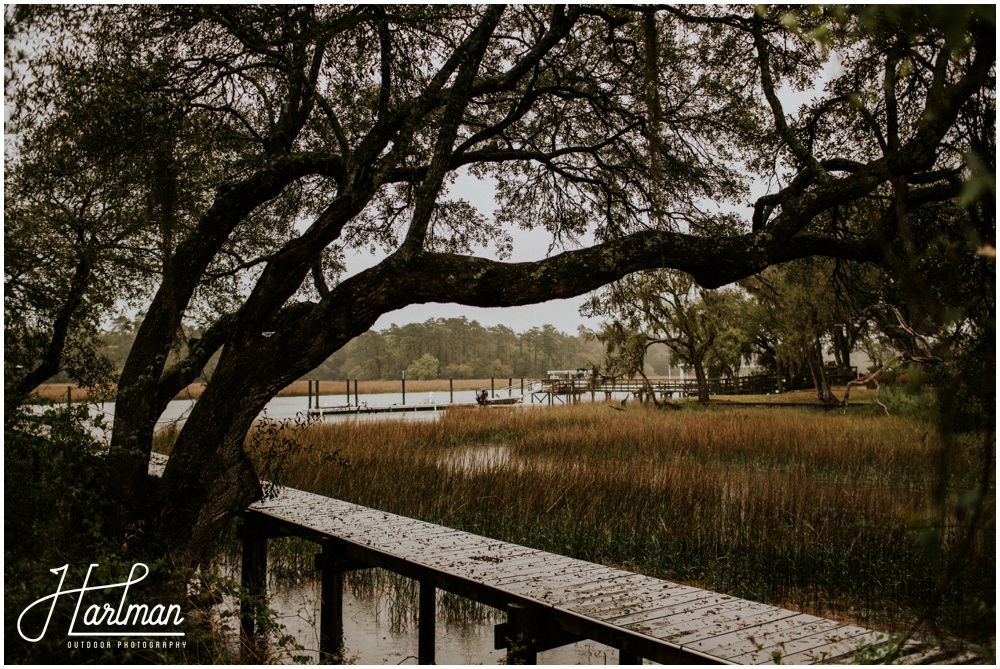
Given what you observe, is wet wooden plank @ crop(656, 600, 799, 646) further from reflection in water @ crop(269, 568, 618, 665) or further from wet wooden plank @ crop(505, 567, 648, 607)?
reflection in water @ crop(269, 568, 618, 665)

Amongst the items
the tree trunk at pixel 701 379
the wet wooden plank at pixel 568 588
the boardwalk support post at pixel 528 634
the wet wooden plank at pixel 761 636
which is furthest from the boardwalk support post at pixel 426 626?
the tree trunk at pixel 701 379

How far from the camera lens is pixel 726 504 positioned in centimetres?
766

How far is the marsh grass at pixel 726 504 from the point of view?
580cm

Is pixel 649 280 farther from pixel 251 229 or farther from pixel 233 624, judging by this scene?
pixel 233 624

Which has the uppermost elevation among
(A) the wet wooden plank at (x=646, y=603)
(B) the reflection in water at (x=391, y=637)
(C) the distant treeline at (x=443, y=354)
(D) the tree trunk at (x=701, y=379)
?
(C) the distant treeline at (x=443, y=354)

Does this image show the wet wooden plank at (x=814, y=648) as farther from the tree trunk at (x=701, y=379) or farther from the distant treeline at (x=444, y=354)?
the distant treeline at (x=444, y=354)

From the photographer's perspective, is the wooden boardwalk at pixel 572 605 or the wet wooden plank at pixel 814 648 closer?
the wet wooden plank at pixel 814 648

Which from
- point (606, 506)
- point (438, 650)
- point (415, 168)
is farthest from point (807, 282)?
point (438, 650)

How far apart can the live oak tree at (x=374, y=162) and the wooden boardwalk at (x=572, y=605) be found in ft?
3.49

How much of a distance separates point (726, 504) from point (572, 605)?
13.8ft

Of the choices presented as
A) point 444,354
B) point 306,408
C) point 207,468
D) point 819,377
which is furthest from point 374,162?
point 444,354

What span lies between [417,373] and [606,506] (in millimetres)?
62951

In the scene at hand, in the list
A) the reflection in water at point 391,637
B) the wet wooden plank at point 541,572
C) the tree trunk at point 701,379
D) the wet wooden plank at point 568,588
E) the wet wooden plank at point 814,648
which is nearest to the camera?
the wet wooden plank at point 814,648

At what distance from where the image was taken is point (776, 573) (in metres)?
6.08
